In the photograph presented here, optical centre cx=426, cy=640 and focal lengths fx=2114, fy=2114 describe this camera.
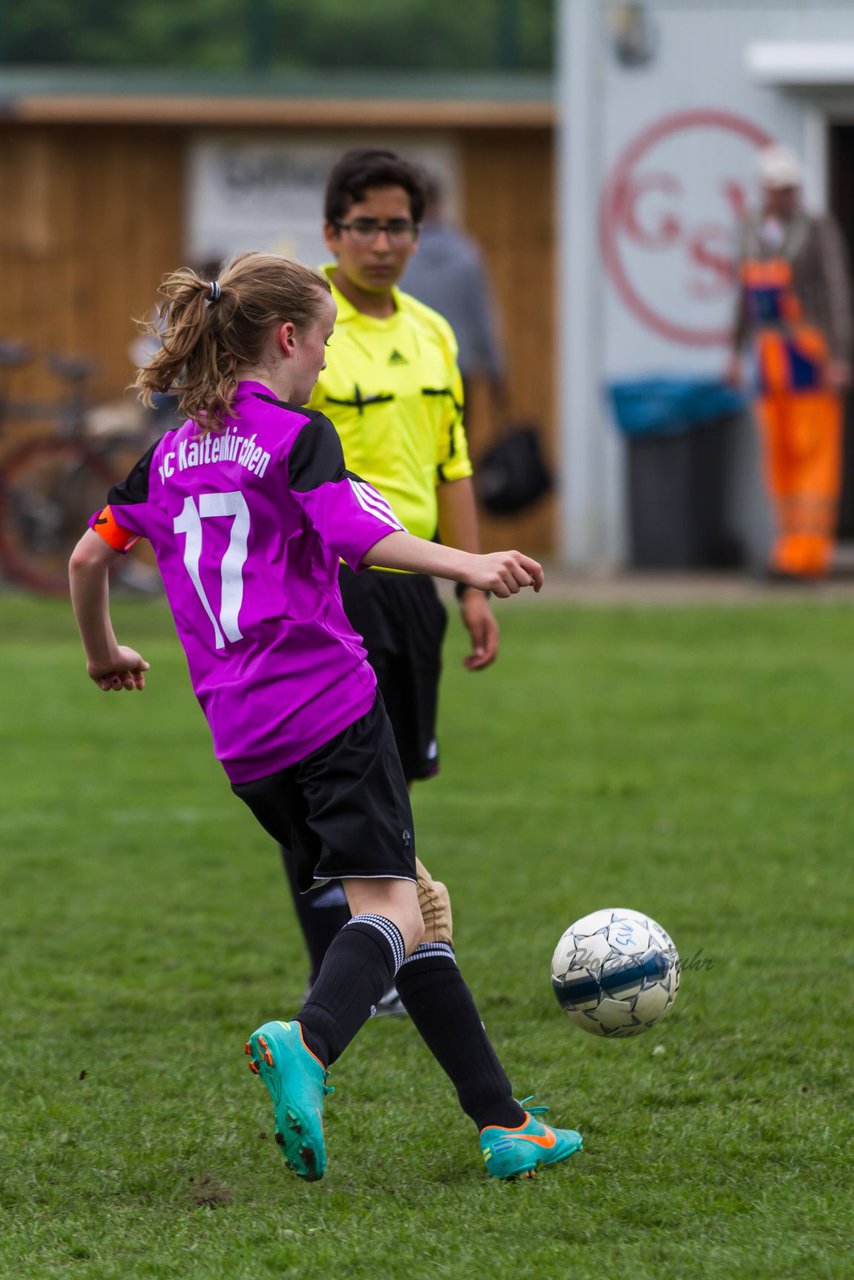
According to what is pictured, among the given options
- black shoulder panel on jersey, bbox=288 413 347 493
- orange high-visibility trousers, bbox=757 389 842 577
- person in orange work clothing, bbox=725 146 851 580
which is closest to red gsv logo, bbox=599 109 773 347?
person in orange work clothing, bbox=725 146 851 580

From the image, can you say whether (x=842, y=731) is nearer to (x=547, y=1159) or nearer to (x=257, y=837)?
(x=257, y=837)

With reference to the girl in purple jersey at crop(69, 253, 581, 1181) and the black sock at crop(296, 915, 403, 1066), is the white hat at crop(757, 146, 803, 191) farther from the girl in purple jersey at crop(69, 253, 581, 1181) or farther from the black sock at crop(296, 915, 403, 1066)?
the black sock at crop(296, 915, 403, 1066)

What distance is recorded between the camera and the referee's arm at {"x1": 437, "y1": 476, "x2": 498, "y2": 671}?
4.86 meters

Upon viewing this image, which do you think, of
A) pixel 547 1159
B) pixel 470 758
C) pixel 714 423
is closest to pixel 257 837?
pixel 470 758

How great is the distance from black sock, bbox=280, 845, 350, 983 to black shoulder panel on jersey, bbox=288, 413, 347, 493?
52.9 inches

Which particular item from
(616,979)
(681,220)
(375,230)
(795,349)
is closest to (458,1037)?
(616,979)

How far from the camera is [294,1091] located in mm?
3273

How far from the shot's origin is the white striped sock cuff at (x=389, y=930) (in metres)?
3.57

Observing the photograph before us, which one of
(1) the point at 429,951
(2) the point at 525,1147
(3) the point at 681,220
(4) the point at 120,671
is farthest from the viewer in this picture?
(3) the point at 681,220

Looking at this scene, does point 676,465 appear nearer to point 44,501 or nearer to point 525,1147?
point 44,501

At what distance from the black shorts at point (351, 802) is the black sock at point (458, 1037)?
0.82 feet

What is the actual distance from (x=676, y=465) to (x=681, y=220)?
1646 mm

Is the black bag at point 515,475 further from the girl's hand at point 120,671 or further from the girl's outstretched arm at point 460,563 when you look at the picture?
the girl's outstretched arm at point 460,563

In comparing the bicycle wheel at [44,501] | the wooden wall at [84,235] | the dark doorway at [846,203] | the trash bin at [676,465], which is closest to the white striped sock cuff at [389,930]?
the bicycle wheel at [44,501]
